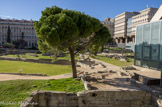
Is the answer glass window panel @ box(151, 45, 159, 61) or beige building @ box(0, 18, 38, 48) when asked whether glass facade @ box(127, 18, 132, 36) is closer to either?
glass window panel @ box(151, 45, 159, 61)

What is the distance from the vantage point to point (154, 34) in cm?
2491

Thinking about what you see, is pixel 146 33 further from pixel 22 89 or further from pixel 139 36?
pixel 22 89

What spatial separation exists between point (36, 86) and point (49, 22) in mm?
6627

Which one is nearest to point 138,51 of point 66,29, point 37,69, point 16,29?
point 66,29

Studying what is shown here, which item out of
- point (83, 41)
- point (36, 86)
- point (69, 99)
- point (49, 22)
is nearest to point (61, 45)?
point (49, 22)

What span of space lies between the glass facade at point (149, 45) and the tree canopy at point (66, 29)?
12.5m

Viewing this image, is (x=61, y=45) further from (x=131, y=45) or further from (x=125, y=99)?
(x=131, y=45)

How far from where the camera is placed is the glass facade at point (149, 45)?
23859 mm

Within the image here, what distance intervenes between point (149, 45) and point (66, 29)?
19012 millimetres

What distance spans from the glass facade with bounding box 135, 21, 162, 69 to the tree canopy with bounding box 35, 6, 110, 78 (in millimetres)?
12485

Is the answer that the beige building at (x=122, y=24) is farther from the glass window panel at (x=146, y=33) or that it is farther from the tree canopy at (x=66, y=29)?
the tree canopy at (x=66, y=29)

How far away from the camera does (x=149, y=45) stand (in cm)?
2584

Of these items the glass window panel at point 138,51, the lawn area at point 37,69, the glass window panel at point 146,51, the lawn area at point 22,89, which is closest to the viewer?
the lawn area at point 22,89

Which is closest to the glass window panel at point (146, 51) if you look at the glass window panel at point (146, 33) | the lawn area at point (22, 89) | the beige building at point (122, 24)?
the glass window panel at point (146, 33)
